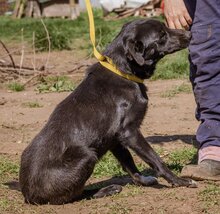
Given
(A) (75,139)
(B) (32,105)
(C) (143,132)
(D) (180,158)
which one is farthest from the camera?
(B) (32,105)

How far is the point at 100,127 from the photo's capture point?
4.82 meters

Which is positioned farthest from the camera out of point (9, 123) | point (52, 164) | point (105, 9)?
point (105, 9)

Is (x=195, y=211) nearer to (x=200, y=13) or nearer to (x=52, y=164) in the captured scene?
(x=52, y=164)

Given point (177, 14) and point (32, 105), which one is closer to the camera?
point (177, 14)

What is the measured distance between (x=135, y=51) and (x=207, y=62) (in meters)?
0.56

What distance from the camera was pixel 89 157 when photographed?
470cm

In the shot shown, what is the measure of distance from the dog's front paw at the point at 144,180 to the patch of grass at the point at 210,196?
0.46 meters

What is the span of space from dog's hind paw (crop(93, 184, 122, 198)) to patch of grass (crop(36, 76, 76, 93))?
16.0 feet

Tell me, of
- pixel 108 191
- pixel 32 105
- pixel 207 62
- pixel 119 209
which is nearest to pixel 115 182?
pixel 108 191

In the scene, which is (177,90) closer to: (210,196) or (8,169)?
(8,169)

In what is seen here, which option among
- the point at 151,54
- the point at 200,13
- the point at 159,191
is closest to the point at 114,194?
the point at 159,191

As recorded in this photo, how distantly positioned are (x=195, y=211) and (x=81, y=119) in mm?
1091

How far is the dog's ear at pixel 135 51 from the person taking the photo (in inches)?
195

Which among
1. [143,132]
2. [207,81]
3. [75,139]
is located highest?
[207,81]
